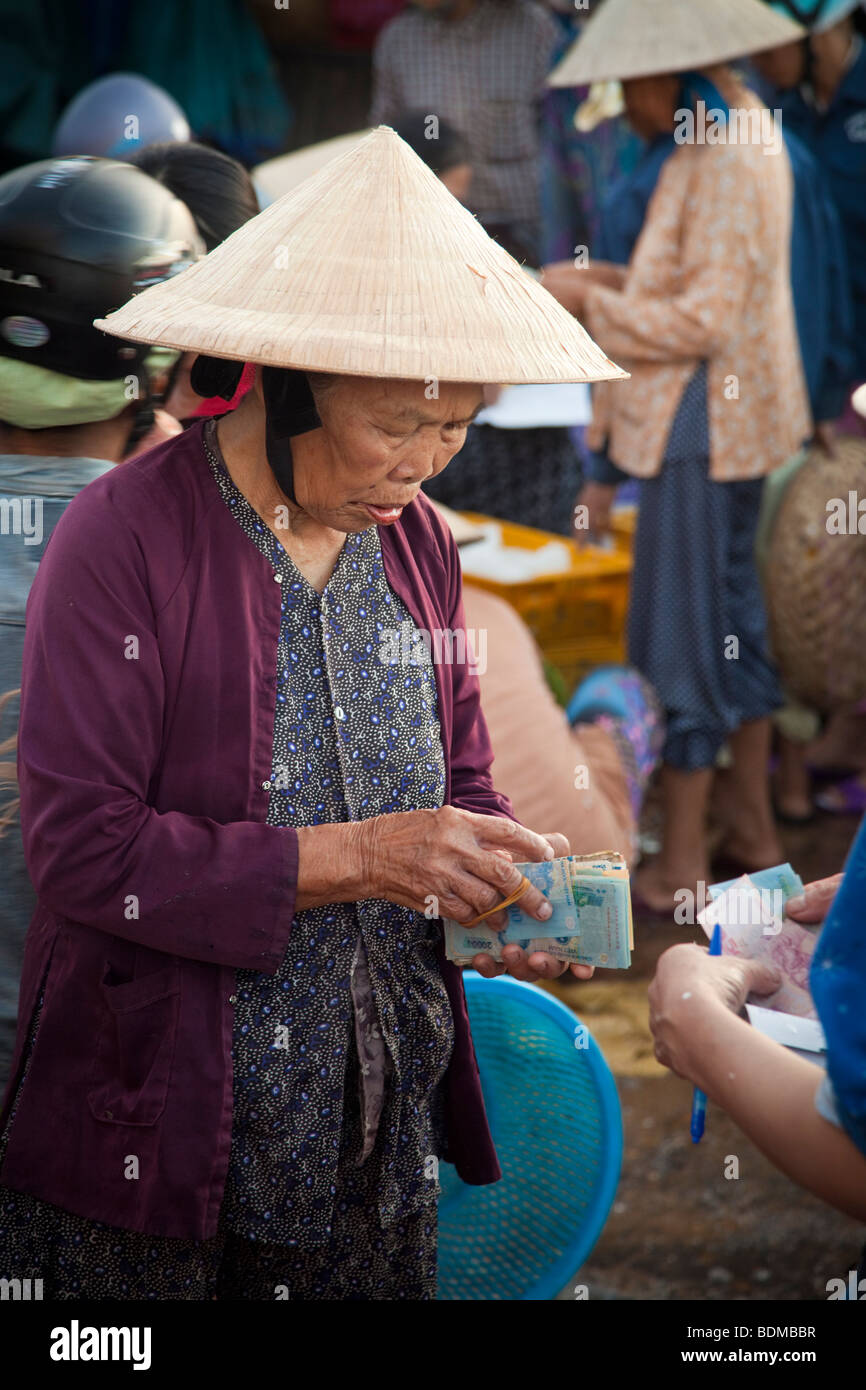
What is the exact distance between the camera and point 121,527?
152 cm

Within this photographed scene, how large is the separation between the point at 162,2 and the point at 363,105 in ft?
5.10

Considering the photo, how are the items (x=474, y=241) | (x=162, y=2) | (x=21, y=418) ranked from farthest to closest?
(x=162, y=2)
(x=21, y=418)
(x=474, y=241)

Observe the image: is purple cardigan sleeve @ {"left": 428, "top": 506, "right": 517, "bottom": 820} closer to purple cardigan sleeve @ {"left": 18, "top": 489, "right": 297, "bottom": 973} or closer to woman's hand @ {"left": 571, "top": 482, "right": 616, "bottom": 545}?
purple cardigan sleeve @ {"left": 18, "top": 489, "right": 297, "bottom": 973}

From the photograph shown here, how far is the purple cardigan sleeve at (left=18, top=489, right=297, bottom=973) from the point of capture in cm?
149

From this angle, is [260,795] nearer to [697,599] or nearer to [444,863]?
[444,863]

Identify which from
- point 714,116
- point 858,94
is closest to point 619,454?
point 714,116

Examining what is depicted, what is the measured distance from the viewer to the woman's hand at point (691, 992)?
144 centimetres

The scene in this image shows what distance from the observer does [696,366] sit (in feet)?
12.5

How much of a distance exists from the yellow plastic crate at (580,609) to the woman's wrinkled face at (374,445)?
2.35 m

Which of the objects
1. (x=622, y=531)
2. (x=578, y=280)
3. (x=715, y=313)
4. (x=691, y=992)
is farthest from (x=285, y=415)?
(x=622, y=531)

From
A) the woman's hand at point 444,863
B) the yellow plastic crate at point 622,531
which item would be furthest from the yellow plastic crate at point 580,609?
the woman's hand at point 444,863

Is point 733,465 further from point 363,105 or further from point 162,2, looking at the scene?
point 363,105

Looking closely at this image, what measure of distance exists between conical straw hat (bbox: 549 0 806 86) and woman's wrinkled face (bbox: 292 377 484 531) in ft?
8.27

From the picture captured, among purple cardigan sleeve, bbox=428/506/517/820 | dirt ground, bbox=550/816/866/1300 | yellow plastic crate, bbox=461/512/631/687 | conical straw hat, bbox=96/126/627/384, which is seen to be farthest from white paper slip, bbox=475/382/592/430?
conical straw hat, bbox=96/126/627/384
